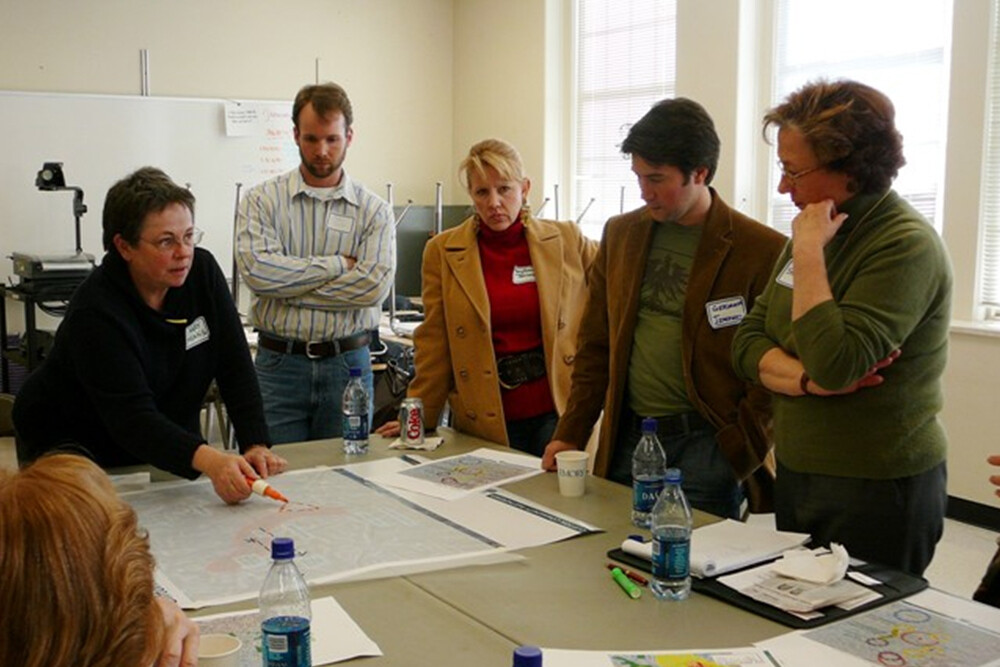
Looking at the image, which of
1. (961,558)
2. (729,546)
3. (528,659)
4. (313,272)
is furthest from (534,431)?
(961,558)

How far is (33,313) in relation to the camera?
5.11 meters

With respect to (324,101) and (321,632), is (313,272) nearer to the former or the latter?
(324,101)

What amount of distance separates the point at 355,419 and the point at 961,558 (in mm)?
2666

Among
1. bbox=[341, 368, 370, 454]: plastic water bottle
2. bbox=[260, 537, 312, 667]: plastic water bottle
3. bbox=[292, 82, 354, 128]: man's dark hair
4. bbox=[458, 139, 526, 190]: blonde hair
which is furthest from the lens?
bbox=[292, 82, 354, 128]: man's dark hair

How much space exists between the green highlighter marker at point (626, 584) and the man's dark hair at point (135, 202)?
4.21ft

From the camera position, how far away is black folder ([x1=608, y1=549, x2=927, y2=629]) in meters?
1.50

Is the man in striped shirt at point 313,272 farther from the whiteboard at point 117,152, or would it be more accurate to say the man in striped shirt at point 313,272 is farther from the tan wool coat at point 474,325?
the whiteboard at point 117,152

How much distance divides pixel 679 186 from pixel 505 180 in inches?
22.8

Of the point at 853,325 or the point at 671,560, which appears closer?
the point at 671,560

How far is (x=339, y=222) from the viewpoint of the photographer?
10.4 ft

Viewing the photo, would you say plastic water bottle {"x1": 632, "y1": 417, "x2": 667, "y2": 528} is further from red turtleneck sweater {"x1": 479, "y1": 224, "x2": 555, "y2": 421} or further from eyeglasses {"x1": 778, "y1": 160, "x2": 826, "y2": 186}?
red turtleneck sweater {"x1": 479, "y1": 224, "x2": 555, "y2": 421}

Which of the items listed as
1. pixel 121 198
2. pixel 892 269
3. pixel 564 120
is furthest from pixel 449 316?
pixel 564 120

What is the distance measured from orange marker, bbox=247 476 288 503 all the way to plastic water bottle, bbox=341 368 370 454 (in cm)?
45

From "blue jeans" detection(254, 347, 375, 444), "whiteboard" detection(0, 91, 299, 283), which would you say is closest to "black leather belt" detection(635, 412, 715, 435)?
"blue jeans" detection(254, 347, 375, 444)
